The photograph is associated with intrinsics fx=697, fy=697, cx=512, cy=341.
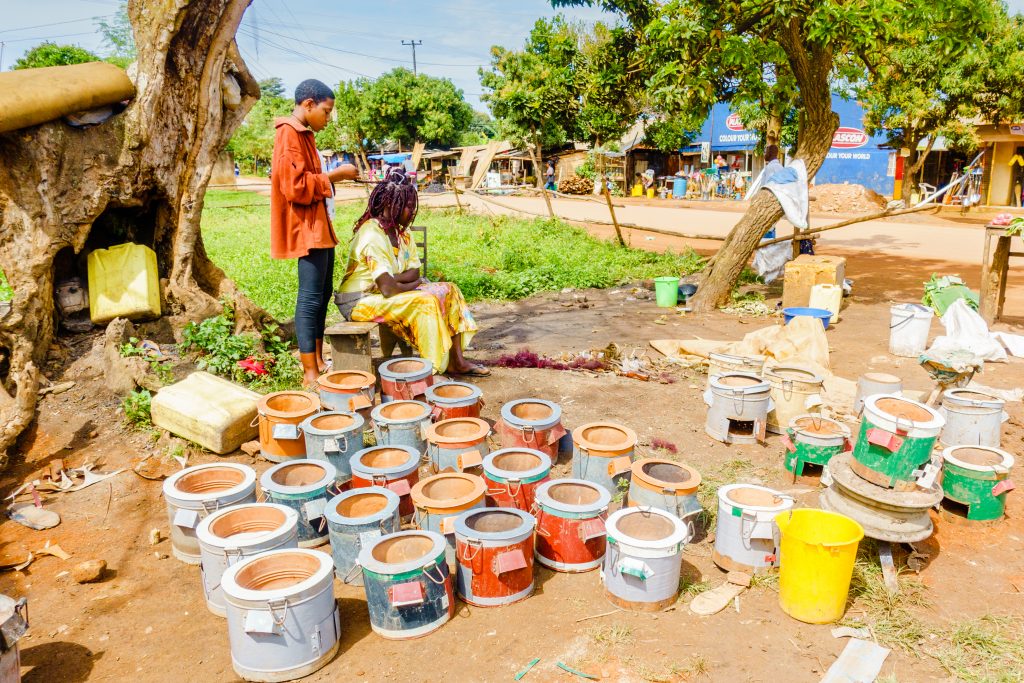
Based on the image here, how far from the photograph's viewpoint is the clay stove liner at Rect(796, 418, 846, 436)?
12.8 feet

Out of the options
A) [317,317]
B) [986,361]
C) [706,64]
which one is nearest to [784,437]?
[986,361]

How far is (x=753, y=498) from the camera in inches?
126

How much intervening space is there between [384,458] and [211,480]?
2.82 ft

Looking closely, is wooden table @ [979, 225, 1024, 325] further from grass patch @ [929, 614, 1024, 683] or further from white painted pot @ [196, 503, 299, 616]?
white painted pot @ [196, 503, 299, 616]

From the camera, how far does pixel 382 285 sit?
15.9 ft

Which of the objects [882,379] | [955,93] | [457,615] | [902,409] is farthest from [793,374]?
[955,93]

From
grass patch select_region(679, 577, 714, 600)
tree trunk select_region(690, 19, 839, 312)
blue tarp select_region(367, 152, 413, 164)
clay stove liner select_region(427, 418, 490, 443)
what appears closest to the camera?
grass patch select_region(679, 577, 714, 600)

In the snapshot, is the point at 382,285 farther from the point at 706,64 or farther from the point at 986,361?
the point at 986,361

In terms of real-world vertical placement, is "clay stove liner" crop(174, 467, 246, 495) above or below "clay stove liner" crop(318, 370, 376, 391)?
below

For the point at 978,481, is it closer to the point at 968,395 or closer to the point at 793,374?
the point at 968,395

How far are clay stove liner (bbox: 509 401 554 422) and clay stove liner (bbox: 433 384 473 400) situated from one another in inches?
14.0

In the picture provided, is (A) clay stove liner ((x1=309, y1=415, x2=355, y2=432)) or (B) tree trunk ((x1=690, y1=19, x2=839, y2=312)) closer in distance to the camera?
(A) clay stove liner ((x1=309, y1=415, x2=355, y2=432))

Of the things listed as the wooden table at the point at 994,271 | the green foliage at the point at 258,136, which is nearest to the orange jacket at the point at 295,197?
the wooden table at the point at 994,271

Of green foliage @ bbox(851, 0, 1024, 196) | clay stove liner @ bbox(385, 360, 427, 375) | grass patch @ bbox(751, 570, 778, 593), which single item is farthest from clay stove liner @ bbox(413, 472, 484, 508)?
green foliage @ bbox(851, 0, 1024, 196)
